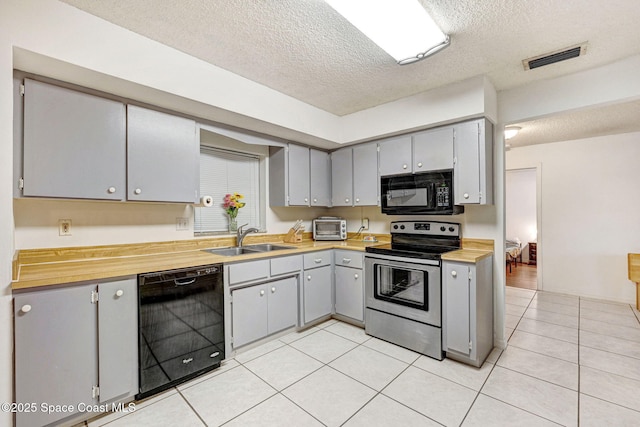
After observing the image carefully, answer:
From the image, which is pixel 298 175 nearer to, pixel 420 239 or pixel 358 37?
pixel 420 239

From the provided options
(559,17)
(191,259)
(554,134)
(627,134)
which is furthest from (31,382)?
(627,134)

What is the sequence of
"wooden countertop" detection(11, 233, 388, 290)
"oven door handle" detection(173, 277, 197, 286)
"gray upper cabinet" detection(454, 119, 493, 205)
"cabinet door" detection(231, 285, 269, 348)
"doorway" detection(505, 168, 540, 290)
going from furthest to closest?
"doorway" detection(505, 168, 540, 290), "gray upper cabinet" detection(454, 119, 493, 205), "cabinet door" detection(231, 285, 269, 348), "oven door handle" detection(173, 277, 197, 286), "wooden countertop" detection(11, 233, 388, 290)

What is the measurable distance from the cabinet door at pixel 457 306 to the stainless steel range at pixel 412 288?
0.07 meters

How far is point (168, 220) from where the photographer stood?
2.63 metres

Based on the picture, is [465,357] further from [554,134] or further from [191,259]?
[554,134]

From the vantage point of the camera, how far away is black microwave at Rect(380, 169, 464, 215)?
9.16 feet

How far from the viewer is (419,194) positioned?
2963 millimetres

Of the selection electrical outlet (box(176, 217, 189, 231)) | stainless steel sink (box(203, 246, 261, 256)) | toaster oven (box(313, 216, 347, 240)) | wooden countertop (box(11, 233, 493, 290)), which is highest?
electrical outlet (box(176, 217, 189, 231))

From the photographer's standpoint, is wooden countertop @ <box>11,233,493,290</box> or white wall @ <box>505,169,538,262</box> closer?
wooden countertop @ <box>11,233,493,290</box>

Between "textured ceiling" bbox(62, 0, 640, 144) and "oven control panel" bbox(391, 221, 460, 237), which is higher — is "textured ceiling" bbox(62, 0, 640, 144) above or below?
above

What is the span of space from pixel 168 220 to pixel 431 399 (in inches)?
101

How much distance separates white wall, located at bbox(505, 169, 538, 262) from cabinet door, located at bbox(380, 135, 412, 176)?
17.8 feet

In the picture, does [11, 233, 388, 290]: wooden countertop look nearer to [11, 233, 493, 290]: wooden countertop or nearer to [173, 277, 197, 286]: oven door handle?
[11, 233, 493, 290]: wooden countertop

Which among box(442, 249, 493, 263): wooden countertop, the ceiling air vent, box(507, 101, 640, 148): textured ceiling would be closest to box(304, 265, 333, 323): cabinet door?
box(442, 249, 493, 263): wooden countertop
